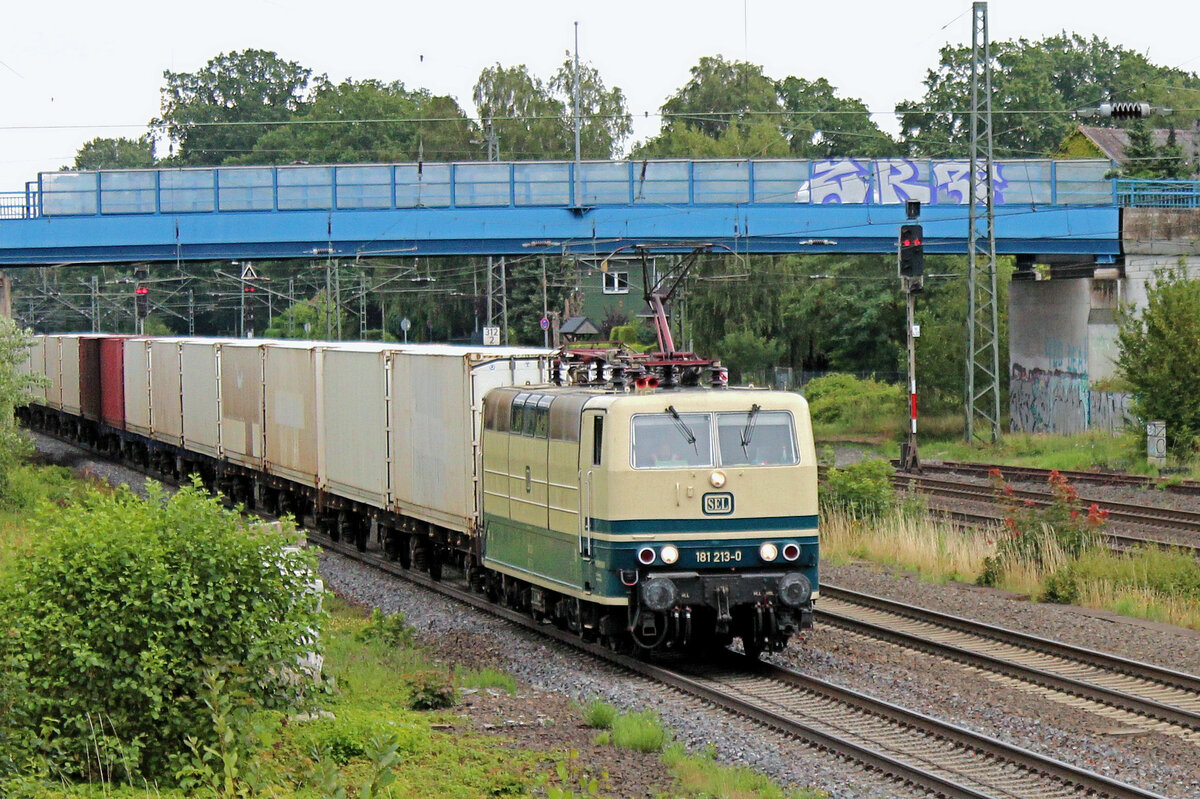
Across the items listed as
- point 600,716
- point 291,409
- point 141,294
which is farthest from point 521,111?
point 600,716

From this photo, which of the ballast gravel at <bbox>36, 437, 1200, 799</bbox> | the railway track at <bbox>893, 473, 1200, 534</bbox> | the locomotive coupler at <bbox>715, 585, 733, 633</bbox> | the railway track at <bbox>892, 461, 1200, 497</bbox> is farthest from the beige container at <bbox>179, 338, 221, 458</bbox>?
the locomotive coupler at <bbox>715, 585, 733, 633</bbox>

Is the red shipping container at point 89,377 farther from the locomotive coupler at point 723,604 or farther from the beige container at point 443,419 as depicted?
the locomotive coupler at point 723,604

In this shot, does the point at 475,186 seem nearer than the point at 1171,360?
No

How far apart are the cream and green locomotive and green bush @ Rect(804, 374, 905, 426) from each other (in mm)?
35918

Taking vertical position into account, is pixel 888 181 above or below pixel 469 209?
above

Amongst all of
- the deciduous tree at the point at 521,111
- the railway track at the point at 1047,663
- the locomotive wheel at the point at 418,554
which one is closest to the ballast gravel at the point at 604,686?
the locomotive wheel at the point at 418,554

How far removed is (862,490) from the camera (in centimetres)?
2469

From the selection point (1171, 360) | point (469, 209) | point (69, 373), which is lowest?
point (69, 373)

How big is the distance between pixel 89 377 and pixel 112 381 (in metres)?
3.41

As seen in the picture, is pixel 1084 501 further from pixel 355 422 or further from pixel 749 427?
pixel 749 427

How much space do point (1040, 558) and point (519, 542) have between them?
782 cm

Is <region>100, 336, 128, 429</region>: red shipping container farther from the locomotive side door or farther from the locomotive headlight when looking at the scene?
the locomotive headlight

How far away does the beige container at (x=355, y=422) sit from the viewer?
2136 cm

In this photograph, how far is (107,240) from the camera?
130 feet
